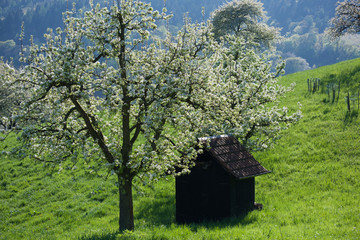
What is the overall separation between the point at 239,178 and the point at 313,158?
11548 mm

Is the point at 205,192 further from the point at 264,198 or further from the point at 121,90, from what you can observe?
the point at 121,90

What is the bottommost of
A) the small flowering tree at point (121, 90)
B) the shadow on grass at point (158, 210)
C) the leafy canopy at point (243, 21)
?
the shadow on grass at point (158, 210)

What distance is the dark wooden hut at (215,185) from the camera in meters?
15.3

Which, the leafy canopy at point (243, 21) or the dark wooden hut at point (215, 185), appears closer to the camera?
the dark wooden hut at point (215, 185)

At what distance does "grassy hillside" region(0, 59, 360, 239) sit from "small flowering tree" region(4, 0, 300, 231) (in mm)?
1323

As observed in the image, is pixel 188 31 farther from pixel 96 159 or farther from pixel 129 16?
pixel 96 159

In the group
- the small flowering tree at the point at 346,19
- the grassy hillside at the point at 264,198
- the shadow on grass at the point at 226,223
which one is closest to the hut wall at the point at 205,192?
the shadow on grass at the point at 226,223

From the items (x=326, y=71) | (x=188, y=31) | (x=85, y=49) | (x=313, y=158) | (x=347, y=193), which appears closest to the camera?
(x=85, y=49)

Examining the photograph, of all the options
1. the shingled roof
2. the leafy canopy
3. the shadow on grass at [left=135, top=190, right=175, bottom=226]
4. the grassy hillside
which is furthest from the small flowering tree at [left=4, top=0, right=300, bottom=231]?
the leafy canopy

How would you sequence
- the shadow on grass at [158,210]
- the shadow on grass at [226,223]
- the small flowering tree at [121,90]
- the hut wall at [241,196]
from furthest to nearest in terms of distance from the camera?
the shadow on grass at [158,210] → the hut wall at [241,196] → the shadow on grass at [226,223] → the small flowering tree at [121,90]

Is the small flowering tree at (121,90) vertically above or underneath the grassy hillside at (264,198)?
above

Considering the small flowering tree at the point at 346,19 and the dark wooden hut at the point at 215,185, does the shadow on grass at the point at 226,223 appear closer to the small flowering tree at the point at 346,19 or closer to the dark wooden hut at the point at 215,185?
the dark wooden hut at the point at 215,185

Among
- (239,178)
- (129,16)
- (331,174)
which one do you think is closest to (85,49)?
(129,16)

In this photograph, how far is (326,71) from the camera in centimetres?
4400
